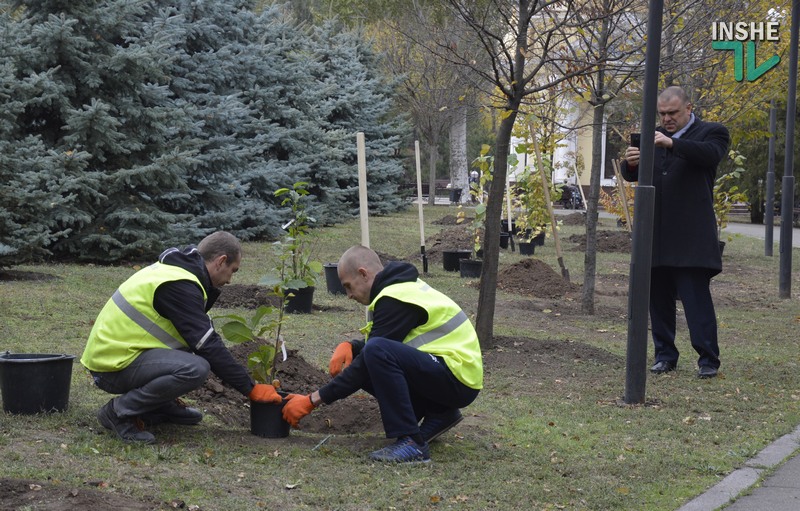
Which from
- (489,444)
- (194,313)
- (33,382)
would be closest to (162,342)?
(194,313)

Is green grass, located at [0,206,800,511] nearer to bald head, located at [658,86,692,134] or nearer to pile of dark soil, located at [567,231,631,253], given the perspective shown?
bald head, located at [658,86,692,134]

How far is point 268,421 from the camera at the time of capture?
5879mm

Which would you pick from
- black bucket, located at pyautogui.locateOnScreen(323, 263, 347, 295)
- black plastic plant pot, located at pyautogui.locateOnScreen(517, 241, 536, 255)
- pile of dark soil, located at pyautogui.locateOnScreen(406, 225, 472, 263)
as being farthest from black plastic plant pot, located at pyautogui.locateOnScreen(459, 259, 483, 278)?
black plastic plant pot, located at pyautogui.locateOnScreen(517, 241, 536, 255)

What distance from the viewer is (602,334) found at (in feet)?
37.1

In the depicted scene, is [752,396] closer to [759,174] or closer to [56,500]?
[56,500]

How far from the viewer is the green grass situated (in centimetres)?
498

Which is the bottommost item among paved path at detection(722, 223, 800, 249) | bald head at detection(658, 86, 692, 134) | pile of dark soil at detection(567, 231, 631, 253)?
paved path at detection(722, 223, 800, 249)

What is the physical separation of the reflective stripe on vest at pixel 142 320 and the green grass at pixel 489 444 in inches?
22.9

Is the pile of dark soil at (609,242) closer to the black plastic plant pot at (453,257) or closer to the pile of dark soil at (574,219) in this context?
the pile of dark soil at (574,219)

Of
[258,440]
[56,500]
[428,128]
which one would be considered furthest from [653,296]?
[428,128]

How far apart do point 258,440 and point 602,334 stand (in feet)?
20.4

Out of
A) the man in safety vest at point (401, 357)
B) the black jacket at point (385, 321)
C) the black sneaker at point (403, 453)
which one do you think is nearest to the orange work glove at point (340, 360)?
the man in safety vest at point (401, 357)

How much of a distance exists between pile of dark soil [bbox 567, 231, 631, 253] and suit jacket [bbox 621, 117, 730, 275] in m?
15.7

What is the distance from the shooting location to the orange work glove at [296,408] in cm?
575
